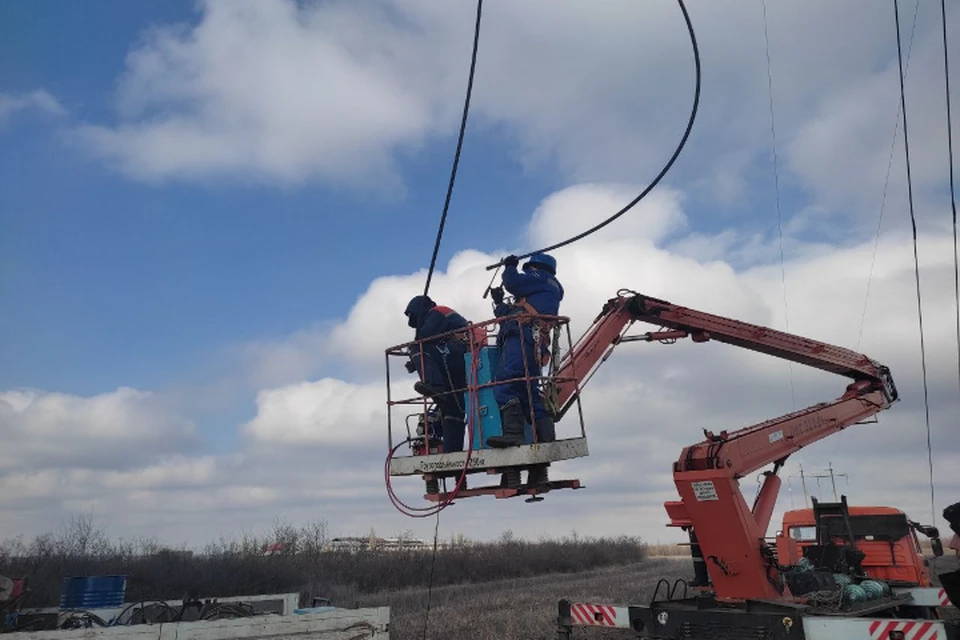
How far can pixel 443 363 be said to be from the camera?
28.4 feet

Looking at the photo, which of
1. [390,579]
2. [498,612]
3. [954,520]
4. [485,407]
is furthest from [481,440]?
[390,579]

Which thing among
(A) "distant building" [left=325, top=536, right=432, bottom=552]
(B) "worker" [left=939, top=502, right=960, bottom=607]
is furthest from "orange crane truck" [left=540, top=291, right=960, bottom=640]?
(A) "distant building" [left=325, top=536, right=432, bottom=552]

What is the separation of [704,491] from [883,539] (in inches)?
189

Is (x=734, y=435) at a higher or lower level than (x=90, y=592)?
higher

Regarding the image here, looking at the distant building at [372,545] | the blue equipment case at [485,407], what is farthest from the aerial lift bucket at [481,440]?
the distant building at [372,545]

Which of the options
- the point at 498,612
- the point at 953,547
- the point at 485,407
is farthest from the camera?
the point at 498,612

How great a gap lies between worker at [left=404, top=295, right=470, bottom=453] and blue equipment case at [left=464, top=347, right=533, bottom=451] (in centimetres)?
40

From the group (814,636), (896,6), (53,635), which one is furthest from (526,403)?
(896,6)

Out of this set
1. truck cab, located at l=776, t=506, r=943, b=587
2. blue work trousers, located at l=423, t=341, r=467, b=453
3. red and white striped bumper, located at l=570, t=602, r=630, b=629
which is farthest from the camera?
truck cab, located at l=776, t=506, r=943, b=587

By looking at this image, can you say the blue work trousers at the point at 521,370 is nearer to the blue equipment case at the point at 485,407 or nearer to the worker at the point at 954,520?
the blue equipment case at the point at 485,407

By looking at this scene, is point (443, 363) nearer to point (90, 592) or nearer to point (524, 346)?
point (524, 346)

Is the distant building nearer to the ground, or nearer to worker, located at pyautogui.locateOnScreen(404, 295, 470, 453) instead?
the ground

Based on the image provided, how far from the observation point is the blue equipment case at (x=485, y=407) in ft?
25.4

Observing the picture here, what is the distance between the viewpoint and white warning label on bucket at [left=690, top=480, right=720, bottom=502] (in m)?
8.66
